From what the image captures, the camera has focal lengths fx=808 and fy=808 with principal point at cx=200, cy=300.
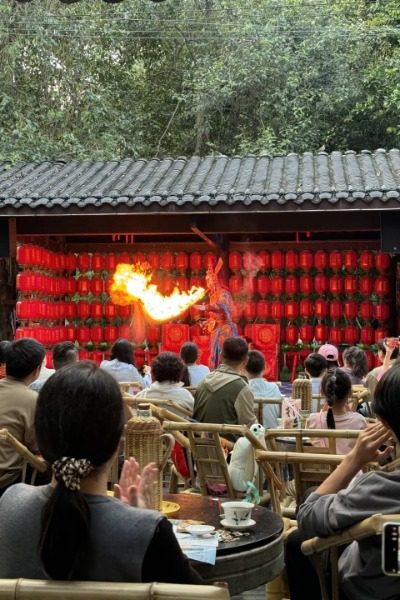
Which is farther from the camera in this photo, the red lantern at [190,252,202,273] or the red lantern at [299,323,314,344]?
the red lantern at [190,252,202,273]

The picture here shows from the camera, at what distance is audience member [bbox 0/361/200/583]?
196 centimetres

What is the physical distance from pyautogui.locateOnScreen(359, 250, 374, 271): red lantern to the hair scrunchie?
10799 mm

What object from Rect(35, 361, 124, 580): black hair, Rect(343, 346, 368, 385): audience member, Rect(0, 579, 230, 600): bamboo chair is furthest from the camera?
Rect(343, 346, 368, 385): audience member

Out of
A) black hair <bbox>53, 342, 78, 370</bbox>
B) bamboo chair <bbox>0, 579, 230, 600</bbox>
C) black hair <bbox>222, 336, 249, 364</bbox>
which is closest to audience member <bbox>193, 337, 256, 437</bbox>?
black hair <bbox>222, 336, 249, 364</bbox>

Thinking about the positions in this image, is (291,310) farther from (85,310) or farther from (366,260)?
(85,310)

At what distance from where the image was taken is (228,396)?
18.5 ft

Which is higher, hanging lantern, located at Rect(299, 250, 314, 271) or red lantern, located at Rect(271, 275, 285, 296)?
hanging lantern, located at Rect(299, 250, 314, 271)

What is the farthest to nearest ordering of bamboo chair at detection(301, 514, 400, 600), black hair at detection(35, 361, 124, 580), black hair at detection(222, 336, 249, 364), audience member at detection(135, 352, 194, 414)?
audience member at detection(135, 352, 194, 414), black hair at detection(222, 336, 249, 364), bamboo chair at detection(301, 514, 400, 600), black hair at detection(35, 361, 124, 580)

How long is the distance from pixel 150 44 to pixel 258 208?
13859mm

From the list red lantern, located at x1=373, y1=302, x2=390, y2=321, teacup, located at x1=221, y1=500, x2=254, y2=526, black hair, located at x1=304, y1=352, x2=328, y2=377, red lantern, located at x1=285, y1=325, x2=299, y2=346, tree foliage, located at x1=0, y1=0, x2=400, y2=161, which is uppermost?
tree foliage, located at x1=0, y1=0, x2=400, y2=161

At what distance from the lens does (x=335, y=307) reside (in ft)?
41.3

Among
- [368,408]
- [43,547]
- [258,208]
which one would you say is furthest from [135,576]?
[258,208]

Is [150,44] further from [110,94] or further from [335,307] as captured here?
[335,307]

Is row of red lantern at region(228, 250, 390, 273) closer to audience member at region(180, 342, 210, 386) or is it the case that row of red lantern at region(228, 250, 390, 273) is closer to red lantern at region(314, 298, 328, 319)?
red lantern at region(314, 298, 328, 319)
